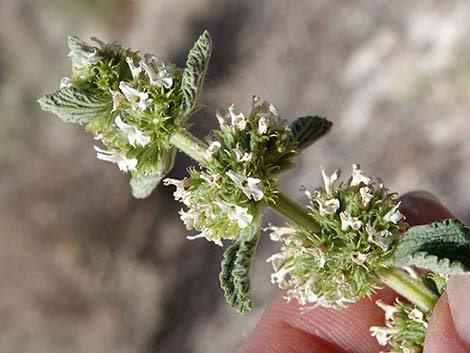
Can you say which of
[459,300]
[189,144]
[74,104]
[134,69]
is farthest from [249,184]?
[459,300]

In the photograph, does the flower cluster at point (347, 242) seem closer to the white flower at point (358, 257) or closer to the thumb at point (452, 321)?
the white flower at point (358, 257)

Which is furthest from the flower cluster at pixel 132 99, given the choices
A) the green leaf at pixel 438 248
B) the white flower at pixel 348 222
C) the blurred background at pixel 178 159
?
the blurred background at pixel 178 159

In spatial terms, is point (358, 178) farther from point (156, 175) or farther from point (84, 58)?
point (84, 58)

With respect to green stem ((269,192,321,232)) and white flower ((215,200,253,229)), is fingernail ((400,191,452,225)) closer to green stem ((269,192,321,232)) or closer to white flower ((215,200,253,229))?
green stem ((269,192,321,232))

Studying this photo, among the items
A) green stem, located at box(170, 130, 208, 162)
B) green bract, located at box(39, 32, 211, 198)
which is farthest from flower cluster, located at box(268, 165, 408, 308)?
green bract, located at box(39, 32, 211, 198)

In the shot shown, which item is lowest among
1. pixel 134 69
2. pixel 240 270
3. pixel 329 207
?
pixel 240 270

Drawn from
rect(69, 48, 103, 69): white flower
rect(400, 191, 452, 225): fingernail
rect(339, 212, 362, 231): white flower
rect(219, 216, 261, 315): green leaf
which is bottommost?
rect(219, 216, 261, 315): green leaf

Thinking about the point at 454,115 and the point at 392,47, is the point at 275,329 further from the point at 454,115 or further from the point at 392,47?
the point at 392,47
